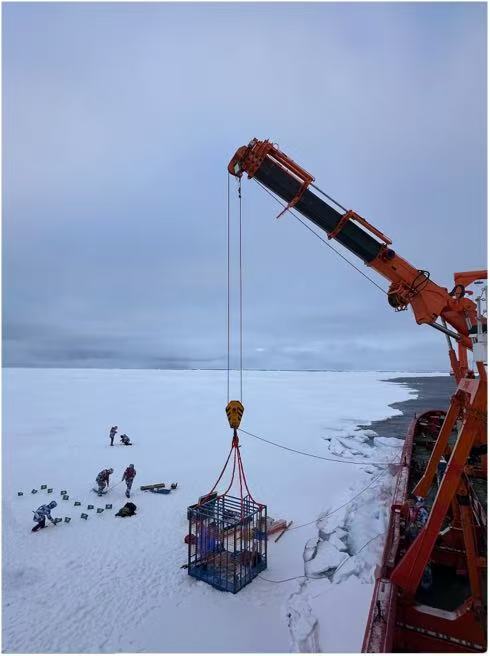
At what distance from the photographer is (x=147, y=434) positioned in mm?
23906

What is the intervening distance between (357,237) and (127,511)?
10.00 metres

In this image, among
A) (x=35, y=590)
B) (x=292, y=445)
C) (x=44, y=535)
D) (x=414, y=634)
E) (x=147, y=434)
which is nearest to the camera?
(x=414, y=634)

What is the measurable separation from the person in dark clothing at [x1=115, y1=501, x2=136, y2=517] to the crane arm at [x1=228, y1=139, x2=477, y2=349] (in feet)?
31.8

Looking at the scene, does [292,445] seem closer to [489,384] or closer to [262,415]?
[262,415]

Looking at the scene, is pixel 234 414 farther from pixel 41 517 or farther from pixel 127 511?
pixel 41 517

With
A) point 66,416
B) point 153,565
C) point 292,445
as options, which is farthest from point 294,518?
point 66,416

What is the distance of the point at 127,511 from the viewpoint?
11781mm

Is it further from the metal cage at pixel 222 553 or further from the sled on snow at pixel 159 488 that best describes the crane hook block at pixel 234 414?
the sled on snow at pixel 159 488

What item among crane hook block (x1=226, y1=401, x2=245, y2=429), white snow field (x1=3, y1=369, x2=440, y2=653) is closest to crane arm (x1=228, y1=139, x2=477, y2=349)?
crane hook block (x1=226, y1=401, x2=245, y2=429)

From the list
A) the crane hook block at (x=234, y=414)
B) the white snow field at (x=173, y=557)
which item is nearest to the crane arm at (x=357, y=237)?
the crane hook block at (x=234, y=414)

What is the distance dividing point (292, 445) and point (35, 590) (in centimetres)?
1466

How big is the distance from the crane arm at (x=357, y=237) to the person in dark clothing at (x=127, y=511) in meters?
9.68

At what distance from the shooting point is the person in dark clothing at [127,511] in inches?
462

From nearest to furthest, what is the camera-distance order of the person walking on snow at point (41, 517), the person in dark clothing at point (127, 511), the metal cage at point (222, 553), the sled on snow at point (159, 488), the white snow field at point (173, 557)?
the white snow field at point (173, 557) < the metal cage at point (222, 553) < the person walking on snow at point (41, 517) < the person in dark clothing at point (127, 511) < the sled on snow at point (159, 488)
